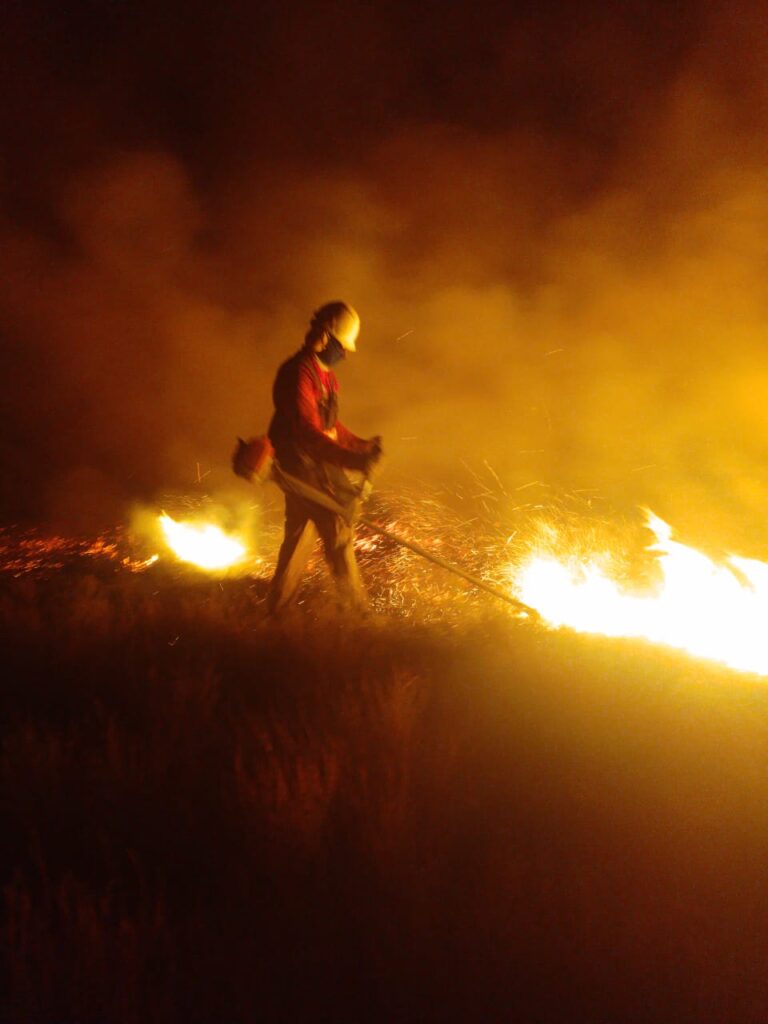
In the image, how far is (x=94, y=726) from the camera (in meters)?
2.75

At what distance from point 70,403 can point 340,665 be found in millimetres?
8793

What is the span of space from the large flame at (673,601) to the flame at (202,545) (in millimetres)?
2239

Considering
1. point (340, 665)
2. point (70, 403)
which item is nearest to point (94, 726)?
point (340, 665)

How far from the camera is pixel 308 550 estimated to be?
14.9ft

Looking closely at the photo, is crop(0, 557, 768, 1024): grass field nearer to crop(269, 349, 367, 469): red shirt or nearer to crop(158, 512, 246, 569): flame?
crop(269, 349, 367, 469): red shirt

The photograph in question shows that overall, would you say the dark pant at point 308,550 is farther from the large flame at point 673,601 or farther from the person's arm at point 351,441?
the large flame at point 673,601

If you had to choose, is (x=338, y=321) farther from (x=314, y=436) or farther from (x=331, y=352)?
(x=314, y=436)

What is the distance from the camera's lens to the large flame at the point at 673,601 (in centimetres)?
473

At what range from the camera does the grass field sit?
174cm

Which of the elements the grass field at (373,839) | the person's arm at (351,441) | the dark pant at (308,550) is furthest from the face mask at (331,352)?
the grass field at (373,839)

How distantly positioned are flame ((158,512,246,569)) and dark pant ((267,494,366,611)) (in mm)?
1753

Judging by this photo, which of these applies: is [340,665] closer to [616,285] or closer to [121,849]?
[121,849]

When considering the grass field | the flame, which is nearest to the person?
the grass field

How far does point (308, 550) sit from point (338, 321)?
48.4 inches
